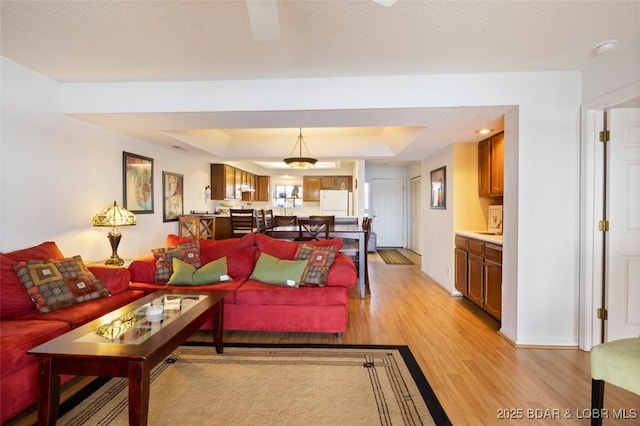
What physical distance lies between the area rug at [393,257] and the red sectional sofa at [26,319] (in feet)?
16.5

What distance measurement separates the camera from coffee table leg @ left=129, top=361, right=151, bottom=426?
1466 mm

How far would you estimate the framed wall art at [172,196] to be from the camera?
15.1ft

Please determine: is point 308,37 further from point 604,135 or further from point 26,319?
point 26,319

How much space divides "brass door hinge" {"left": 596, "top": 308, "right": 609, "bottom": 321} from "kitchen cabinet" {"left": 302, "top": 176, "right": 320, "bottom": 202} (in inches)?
257

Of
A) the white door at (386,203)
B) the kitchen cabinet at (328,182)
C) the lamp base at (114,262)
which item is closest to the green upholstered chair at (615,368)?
the lamp base at (114,262)

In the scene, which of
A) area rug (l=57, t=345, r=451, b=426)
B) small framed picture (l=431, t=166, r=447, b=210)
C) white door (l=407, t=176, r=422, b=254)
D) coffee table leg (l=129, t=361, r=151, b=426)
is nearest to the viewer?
coffee table leg (l=129, t=361, r=151, b=426)

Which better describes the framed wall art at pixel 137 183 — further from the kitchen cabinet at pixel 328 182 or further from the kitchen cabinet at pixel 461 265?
the kitchen cabinet at pixel 328 182

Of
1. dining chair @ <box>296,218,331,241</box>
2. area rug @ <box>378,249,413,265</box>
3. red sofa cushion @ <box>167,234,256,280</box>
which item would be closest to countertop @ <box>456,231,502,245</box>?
dining chair @ <box>296,218,331,241</box>

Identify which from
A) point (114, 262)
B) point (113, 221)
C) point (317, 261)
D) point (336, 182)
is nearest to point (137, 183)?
point (113, 221)

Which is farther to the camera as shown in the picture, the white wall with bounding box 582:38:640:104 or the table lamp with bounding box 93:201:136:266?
the table lamp with bounding box 93:201:136:266

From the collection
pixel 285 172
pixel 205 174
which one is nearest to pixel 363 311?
pixel 205 174

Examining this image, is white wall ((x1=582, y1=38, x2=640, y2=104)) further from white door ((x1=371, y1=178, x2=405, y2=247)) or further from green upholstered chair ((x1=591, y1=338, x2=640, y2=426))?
white door ((x1=371, y1=178, x2=405, y2=247))

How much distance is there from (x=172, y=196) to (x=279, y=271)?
110 inches

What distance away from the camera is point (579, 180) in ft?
8.78
